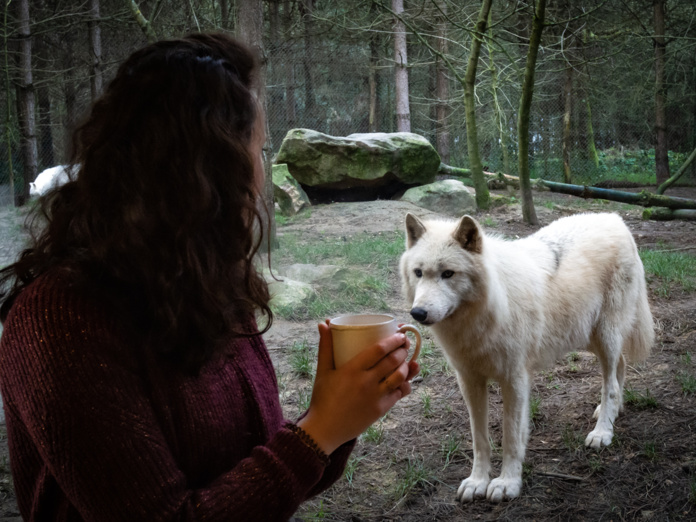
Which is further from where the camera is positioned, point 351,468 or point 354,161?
point 354,161

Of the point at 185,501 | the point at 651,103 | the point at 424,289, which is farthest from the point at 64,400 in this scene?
the point at 651,103

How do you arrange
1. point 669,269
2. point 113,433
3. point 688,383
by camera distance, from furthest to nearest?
1. point 669,269
2. point 688,383
3. point 113,433

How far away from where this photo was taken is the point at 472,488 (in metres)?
1.94

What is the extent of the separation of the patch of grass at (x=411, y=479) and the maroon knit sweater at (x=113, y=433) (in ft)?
3.86

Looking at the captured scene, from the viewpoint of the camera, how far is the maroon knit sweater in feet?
2.17

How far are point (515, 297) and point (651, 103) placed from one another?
4185 mm

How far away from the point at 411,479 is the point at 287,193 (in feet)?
14.5

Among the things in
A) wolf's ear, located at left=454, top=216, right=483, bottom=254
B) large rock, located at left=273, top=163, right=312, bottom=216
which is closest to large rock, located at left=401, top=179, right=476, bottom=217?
large rock, located at left=273, top=163, right=312, bottom=216

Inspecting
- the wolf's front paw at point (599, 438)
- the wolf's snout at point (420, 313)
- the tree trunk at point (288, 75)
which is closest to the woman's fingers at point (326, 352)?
the wolf's snout at point (420, 313)

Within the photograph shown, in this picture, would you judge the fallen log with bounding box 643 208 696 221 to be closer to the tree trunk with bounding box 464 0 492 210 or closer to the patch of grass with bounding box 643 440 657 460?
the tree trunk with bounding box 464 0 492 210

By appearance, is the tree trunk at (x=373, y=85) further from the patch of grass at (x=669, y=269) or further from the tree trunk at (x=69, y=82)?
the tree trunk at (x=69, y=82)

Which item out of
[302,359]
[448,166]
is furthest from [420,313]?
[448,166]

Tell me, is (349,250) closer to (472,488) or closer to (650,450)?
(472,488)

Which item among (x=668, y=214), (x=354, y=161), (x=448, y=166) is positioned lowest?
(x=668, y=214)
